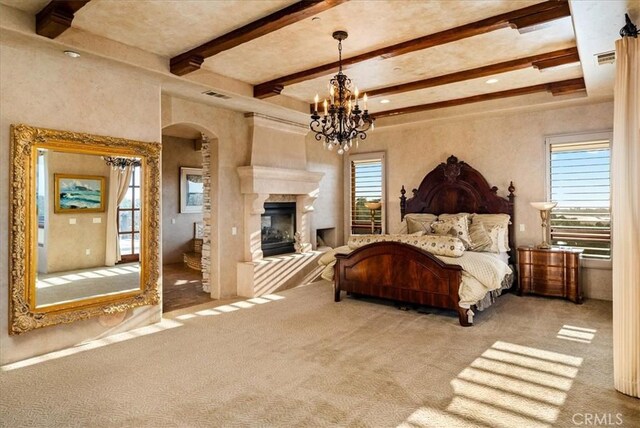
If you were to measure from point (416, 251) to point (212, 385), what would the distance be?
2808 millimetres

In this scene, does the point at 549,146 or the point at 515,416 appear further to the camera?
the point at 549,146

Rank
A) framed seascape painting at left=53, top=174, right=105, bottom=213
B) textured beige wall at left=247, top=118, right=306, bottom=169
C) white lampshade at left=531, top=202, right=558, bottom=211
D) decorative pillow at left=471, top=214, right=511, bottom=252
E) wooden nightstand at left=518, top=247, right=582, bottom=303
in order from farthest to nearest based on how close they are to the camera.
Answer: textured beige wall at left=247, top=118, right=306, bottom=169
decorative pillow at left=471, top=214, right=511, bottom=252
white lampshade at left=531, top=202, right=558, bottom=211
wooden nightstand at left=518, top=247, right=582, bottom=303
framed seascape painting at left=53, top=174, right=105, bottom=213

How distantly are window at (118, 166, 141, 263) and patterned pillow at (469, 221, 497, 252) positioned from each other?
14.7ft

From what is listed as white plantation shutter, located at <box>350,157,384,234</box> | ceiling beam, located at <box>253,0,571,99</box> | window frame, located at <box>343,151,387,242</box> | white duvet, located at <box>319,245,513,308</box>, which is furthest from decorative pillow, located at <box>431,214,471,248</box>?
ceiling beam, located at <box>253,0,571,99</box>

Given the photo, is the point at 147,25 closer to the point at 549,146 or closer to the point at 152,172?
the point at 152,172

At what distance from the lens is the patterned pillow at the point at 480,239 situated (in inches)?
227

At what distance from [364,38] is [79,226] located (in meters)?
3.43

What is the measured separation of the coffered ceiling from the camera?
10.2 ft

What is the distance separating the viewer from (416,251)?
4754 mm

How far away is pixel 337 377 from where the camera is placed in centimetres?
311

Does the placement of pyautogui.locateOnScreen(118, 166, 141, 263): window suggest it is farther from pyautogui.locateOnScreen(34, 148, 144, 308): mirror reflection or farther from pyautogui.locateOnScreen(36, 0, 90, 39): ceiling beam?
pyautogui.locateOnScreen(36, 0, 90, 39): ceiling beam

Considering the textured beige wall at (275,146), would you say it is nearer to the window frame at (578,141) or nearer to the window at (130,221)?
the window at (130,221)

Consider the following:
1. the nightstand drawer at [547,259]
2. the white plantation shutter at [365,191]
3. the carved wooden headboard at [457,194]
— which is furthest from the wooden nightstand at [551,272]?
the white plantation shutter at [365,191]

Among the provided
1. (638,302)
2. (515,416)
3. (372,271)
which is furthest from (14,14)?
(638,302)
